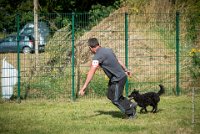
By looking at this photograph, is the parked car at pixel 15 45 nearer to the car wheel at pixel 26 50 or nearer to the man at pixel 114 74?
the car wheel at pixel 26 50

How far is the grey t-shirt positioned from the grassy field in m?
1.13

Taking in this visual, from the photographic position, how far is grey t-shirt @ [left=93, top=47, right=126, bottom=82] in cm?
1277

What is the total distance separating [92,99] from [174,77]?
3.19m

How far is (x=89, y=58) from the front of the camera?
64.9ft

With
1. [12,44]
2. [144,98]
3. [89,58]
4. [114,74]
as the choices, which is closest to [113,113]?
[144,98]

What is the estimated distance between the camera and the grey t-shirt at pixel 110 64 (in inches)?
503

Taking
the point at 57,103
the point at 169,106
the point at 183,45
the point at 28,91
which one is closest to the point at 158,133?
the point at 169,106

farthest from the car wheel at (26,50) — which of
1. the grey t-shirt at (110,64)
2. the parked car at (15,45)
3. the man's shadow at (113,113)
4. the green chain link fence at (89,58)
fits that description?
the grey t-shirt at (110,64)

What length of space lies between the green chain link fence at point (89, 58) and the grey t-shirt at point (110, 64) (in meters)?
3.97

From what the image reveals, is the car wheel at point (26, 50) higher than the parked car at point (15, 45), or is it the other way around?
the parked car at point (15, 45)

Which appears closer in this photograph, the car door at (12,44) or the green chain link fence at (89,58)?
the car door at (12,44)

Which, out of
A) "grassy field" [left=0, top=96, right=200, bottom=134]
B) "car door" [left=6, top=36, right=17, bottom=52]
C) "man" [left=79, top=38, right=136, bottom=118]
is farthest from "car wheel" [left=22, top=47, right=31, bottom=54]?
"man" [left=79, top=38, right=136, bottom=118]

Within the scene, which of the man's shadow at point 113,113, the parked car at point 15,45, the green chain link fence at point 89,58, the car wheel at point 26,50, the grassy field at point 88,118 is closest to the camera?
the grassy field at point 88,118

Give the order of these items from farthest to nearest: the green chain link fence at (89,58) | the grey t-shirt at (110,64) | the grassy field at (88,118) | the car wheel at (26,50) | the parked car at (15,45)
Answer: the green chain link fence at (89,58)
the car wheel at (26,50)
the parked car at (15,45)
the grey t-shirt at (110,64)
the grassy field at (88,118)
